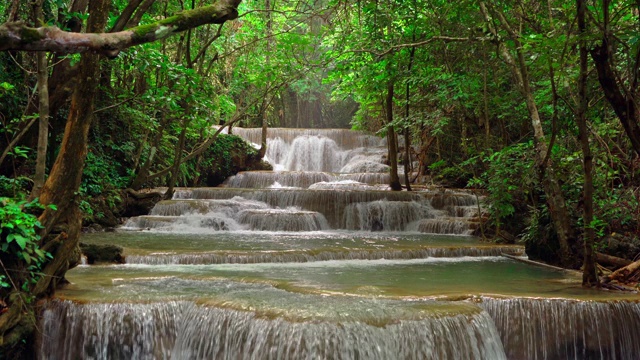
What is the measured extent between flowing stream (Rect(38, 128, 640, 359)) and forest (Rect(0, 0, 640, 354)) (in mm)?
721

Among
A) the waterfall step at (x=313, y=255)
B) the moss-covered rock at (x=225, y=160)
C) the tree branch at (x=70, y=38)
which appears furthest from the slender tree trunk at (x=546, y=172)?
the moss-covered rock at (x=225, y=160)

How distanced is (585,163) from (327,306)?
350cm

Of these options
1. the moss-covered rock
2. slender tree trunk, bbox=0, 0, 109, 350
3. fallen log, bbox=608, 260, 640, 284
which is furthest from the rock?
the moss-covered rock

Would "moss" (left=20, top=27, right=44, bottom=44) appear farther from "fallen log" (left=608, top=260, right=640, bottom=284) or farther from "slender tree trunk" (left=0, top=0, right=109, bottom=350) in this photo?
"fallen log" (left=608, top=260, right=640, bottom=284)

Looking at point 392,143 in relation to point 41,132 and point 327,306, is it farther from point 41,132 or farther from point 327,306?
point 41,132

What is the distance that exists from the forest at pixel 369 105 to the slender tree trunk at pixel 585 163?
18mm

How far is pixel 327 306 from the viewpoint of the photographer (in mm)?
5398

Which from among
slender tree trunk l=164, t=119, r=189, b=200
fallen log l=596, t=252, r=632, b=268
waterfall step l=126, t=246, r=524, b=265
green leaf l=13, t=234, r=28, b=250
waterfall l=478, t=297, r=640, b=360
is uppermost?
slender tree trunk l=164, t=119, r=189, b=200

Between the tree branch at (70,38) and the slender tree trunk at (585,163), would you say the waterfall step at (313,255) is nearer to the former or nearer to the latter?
the slender tree trunk at (585,163)

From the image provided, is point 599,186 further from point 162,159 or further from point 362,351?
point 162,159

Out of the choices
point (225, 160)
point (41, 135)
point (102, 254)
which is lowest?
point (102, 254)

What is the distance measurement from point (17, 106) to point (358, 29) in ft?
23.5

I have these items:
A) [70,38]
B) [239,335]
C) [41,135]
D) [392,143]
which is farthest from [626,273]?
[392,143]

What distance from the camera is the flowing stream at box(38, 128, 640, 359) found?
5.02 meters
